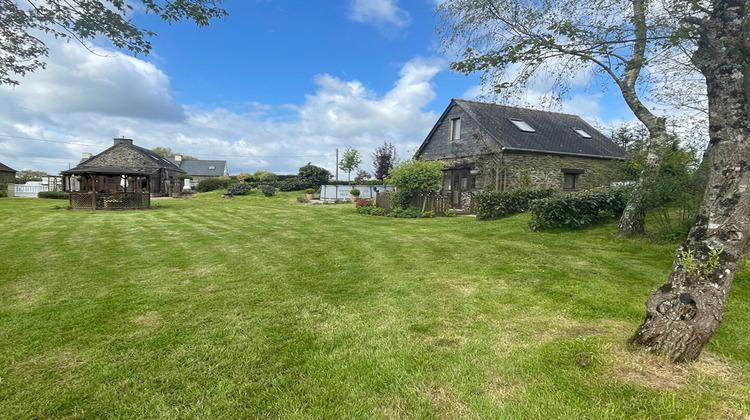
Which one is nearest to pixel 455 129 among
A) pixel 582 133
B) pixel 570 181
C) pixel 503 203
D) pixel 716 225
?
pixel 570 181

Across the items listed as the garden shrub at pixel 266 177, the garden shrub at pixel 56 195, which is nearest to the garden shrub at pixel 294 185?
the garden shrub at pixel 266 177

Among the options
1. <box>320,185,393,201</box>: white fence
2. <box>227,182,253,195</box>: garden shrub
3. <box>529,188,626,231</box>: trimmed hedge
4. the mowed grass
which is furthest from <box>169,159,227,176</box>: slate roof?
<box>529,188,626,231</box>: trimmed hedge

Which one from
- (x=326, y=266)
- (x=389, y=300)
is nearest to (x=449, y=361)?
(x=389, y=300)

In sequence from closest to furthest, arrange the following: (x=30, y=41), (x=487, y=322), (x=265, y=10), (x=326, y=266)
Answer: (x=487, y=322) → (x=30, y=41) → (x=326, y=266) → (x=265, y=10)

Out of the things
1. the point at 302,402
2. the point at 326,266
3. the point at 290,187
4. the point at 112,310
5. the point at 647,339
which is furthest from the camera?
the point at 290,187

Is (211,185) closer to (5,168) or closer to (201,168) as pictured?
(5,168)

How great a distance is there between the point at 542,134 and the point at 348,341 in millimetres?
19573

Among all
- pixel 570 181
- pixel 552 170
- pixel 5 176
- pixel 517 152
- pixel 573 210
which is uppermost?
pixel 517 152

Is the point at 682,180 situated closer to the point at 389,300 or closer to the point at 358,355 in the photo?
the point at 389,300

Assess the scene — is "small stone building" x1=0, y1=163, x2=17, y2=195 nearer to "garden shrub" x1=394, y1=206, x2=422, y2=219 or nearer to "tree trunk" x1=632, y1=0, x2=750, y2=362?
"garden shrub" x1=394, y1=206, x2=422, y2=219

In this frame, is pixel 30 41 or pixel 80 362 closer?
pixel 80 362

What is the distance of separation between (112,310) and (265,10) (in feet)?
26.8

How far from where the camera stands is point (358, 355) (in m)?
2.78

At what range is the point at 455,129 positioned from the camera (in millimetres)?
20391
